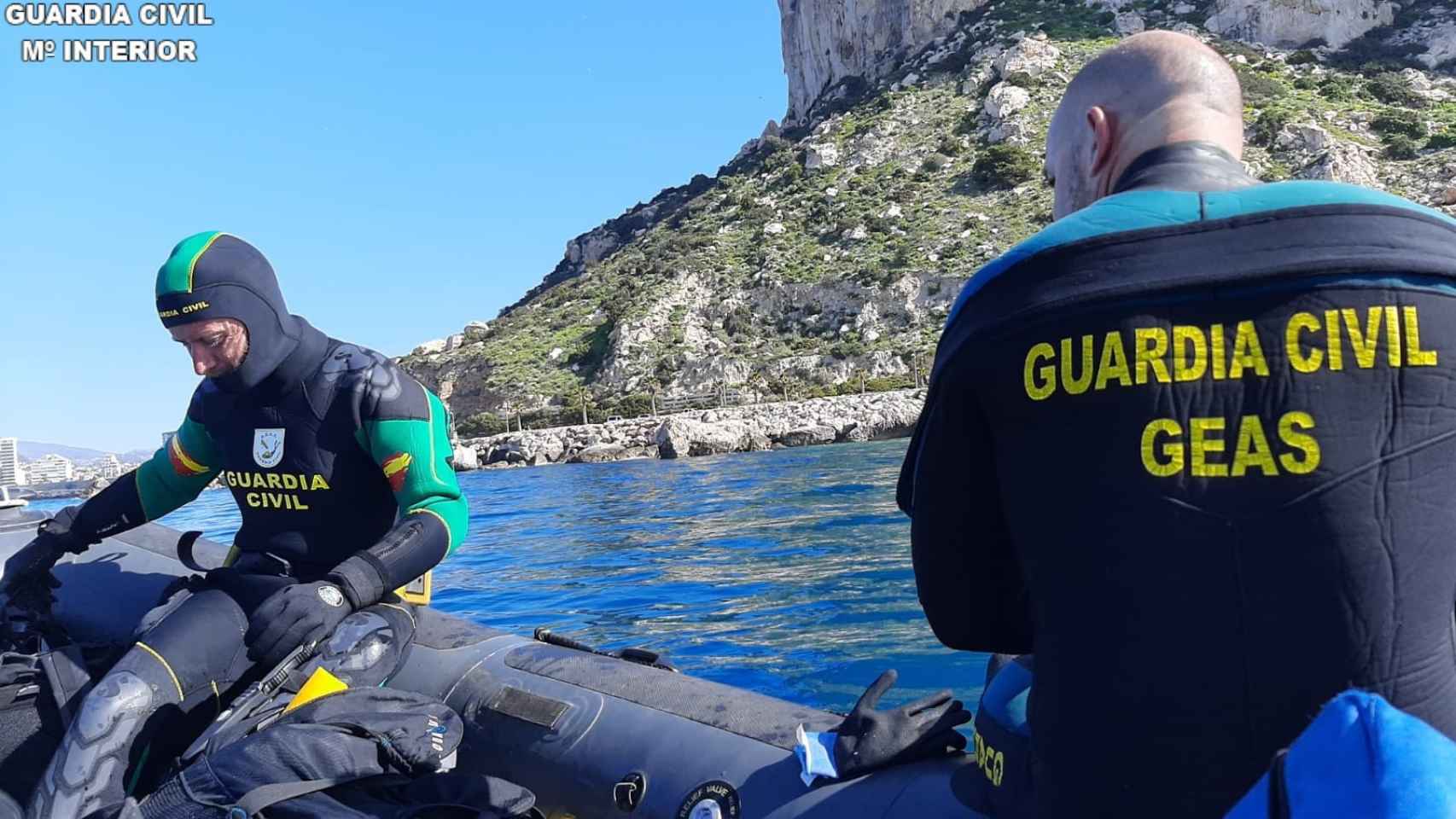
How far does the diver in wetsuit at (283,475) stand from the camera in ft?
8.91

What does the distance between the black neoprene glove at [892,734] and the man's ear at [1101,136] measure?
1168mm

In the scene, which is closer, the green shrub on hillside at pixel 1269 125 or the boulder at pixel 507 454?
the boulder at pixel 507 454

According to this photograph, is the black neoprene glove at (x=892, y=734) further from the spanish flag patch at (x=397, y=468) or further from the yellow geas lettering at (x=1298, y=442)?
the spanish flag patch at (x=397, y=468)

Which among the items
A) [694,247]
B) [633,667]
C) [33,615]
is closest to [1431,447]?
[633,667]

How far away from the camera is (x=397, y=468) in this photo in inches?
121

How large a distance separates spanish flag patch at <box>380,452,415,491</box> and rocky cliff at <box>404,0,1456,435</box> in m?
29.4

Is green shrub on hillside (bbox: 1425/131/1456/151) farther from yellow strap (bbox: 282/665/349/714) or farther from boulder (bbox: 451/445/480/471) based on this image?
yellow strap (bbox: 282/665/349/714)

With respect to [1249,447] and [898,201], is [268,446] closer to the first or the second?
[1249,447]

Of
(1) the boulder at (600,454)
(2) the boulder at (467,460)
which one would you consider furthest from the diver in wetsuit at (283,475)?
(2) the boulder at (467,460)

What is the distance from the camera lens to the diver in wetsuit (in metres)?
2.71

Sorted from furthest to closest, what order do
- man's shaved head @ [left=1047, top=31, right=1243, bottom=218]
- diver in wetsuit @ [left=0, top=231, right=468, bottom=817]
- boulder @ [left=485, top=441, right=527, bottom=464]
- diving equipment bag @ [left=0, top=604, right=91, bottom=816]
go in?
1. boulder @ [left=485, top=441, right=527, bottom=464]
2. diving equipment bag @ [left=0, top=604, right=91, bottom=816]
3. diver in wetsuit @ [left=0, top=231, right=468, bottom=817]
4. man's shaved head @ [left=1047, top=31, right=1243, bottom=218]

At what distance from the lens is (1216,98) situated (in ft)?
3.98

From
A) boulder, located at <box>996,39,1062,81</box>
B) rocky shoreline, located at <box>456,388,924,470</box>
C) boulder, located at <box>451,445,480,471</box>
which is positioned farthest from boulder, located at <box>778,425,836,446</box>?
boulder, located at <box>996,39,1062,81</box>

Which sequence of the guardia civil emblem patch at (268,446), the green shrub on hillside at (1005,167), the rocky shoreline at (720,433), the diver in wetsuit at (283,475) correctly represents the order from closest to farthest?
1. the diver in wetsuit at (283,475)
2. the guardia civil emblem patch at (268,446)
3. the rocky shoreline at (720,433)
4. the green shrub on hillside at (1005,167)
